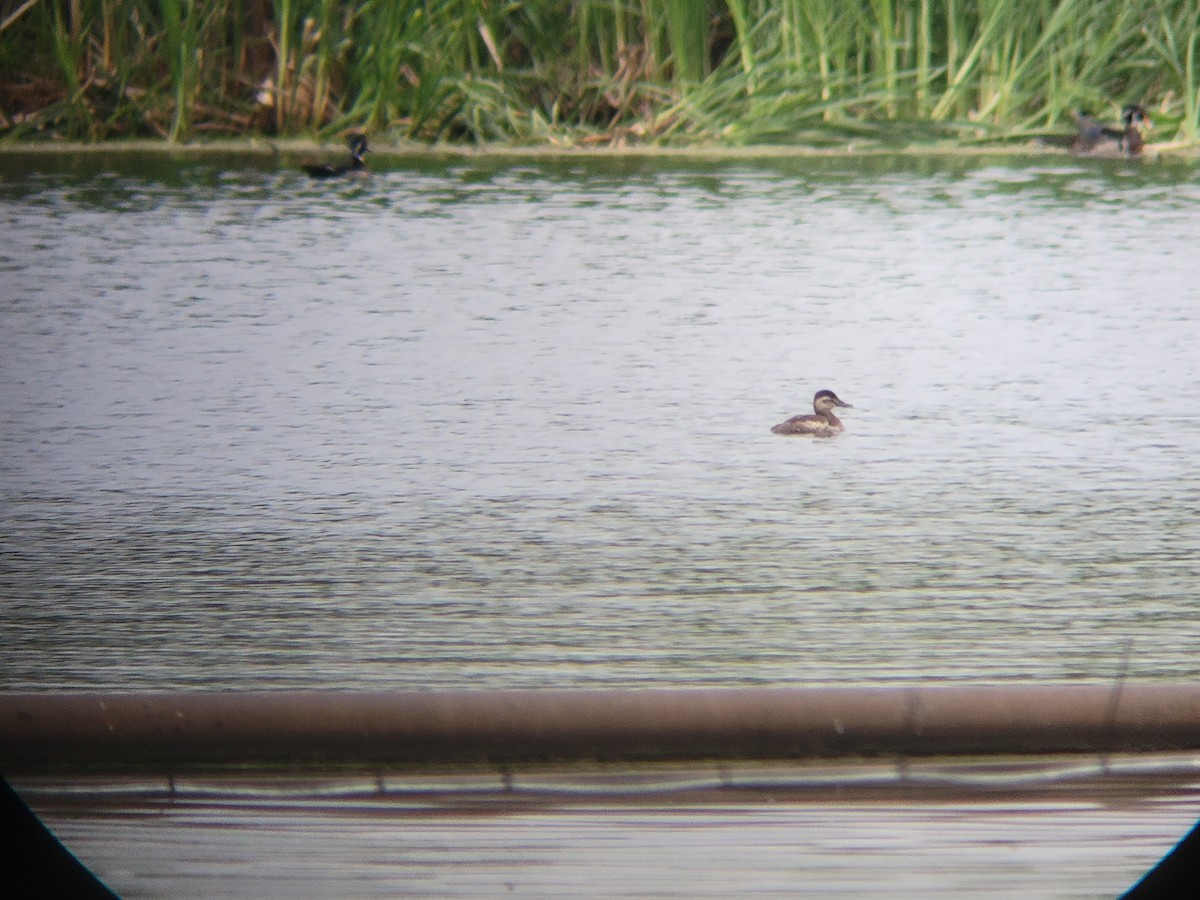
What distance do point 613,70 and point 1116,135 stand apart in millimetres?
1411

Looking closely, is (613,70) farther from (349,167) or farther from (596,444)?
(596,444)

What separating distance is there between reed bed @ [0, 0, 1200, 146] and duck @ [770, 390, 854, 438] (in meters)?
1.78

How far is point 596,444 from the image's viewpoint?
2084mm

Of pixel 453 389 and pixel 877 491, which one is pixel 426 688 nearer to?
pixel 877 491

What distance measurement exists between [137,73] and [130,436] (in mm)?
1785

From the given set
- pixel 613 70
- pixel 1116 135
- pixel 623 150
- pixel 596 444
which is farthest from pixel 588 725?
pixel 1116 135

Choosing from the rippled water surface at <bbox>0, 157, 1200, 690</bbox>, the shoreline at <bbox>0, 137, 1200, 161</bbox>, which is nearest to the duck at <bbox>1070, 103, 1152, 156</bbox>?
the shoreline at <bbox>0, 137, 1200, 161</bbox>

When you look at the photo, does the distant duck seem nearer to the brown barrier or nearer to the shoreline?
the shoreline

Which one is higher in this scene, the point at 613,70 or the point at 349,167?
the point at 613,70

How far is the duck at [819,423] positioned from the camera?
6.81 ft

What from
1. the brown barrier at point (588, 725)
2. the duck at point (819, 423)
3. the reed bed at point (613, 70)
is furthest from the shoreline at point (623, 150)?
the brown barrier at point (588, 725)

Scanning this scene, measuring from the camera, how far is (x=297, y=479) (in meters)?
1.93

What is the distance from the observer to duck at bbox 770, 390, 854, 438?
208 cm

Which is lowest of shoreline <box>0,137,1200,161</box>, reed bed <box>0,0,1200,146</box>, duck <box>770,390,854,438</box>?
shoreline <box>0,137,1200,161</box>
